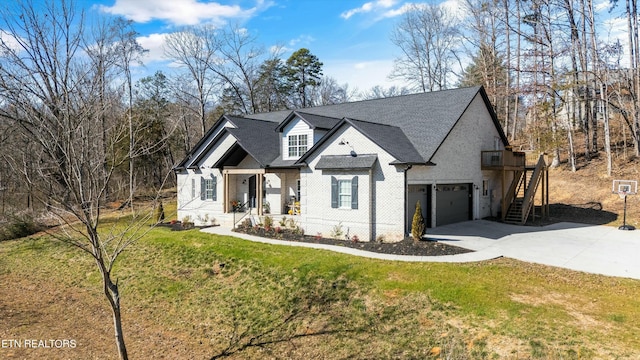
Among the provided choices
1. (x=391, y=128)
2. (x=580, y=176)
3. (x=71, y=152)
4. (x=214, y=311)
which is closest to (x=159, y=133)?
(x=391, y=128)

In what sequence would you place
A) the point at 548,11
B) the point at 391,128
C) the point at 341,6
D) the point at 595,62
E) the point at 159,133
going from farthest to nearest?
the point at 159,133 → the point at 548,11 → the point at 595,62 → the point at 341,6 → the point at 391,128

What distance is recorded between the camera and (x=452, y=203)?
744 inches

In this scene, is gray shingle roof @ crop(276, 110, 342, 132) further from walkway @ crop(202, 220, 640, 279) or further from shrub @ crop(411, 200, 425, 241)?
shrub @ crop(411, 200, 425, 241)

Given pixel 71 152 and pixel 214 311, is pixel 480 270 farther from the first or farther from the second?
pixel 71 152

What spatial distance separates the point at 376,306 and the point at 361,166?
7221 millimetres

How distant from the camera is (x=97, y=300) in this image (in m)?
12.8

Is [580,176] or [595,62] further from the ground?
[595,62]

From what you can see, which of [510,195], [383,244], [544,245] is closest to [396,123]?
[383,244]

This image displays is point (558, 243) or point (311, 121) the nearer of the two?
point (558, 243)

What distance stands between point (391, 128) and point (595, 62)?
17536mm

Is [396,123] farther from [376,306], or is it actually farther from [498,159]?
[376,306]

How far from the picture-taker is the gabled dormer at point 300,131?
62.2ft

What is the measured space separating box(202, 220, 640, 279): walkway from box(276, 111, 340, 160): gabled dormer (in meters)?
5.24

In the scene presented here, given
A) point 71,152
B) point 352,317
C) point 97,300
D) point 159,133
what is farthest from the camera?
point 159,133
